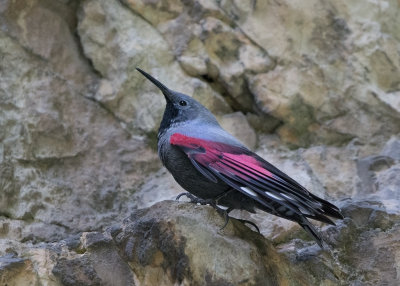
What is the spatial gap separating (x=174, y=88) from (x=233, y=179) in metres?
1.54

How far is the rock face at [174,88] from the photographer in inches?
146

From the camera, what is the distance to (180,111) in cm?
345

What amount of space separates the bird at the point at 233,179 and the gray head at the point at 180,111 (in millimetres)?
229

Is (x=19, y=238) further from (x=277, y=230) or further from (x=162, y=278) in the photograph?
(x=277, y=230)

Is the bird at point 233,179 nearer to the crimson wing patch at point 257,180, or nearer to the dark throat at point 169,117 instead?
the crimson wing patch at point 257,180

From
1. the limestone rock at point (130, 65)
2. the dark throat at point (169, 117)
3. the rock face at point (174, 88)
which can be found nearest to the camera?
the dark throat at point (169, 117)

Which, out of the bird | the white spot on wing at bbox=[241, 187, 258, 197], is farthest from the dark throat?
the white spot on wing at bbox=[241, 187, 258, 197]

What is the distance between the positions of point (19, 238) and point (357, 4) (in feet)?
9.17

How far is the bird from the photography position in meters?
2.68

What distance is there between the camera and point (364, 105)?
13.2 ft

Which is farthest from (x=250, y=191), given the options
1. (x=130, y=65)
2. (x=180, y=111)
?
(x=130, y=65)

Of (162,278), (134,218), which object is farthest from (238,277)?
(134,218)

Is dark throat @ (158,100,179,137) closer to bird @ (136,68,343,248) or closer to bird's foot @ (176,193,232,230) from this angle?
bird @ (136,68,343,248)

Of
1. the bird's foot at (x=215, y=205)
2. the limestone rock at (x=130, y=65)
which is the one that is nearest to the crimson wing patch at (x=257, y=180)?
the bird's foot at (x=215, y=205)
